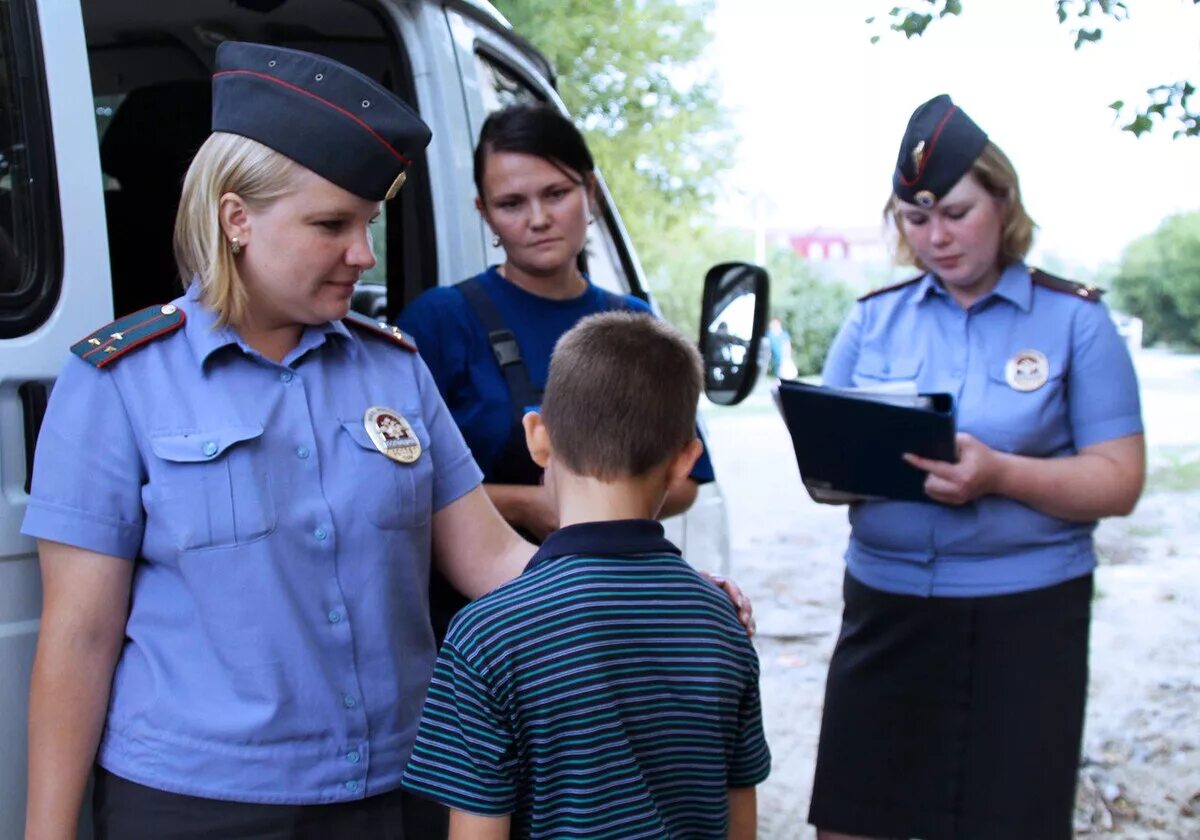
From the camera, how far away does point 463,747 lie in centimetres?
165

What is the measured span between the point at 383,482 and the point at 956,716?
1551 mm

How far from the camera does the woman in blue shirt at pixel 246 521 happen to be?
1715mm

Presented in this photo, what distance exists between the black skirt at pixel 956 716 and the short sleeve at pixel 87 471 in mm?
1736

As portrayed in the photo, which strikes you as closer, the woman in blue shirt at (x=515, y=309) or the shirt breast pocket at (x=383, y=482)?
the shirt breast pocket at (x=383, y=482)

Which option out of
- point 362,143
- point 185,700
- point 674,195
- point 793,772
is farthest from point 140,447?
point 674,195

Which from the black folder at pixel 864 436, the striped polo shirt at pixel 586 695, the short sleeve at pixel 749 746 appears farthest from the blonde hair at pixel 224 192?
the black folder at pixel 864 436

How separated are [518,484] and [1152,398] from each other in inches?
748

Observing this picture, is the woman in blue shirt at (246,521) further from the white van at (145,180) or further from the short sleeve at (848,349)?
the short sleeve at (848,349)

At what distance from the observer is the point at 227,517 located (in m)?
1.75

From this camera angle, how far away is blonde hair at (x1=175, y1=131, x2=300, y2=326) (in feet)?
Answer: 5.97

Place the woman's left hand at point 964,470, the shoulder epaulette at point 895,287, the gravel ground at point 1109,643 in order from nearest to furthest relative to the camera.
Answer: the woman's left hand at point 964,470
the shoulder epaulette at point 895,287
the gravel ground at point 1109,643

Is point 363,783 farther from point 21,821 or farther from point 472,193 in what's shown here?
point 472,193

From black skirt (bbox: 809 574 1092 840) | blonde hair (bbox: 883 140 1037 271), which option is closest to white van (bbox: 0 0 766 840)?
blonde hair (bbox: 883 140 1037 271)

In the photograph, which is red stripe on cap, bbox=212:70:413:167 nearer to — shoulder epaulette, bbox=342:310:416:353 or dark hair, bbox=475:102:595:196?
shoulder epaulette, bbox=342:310:416:353
